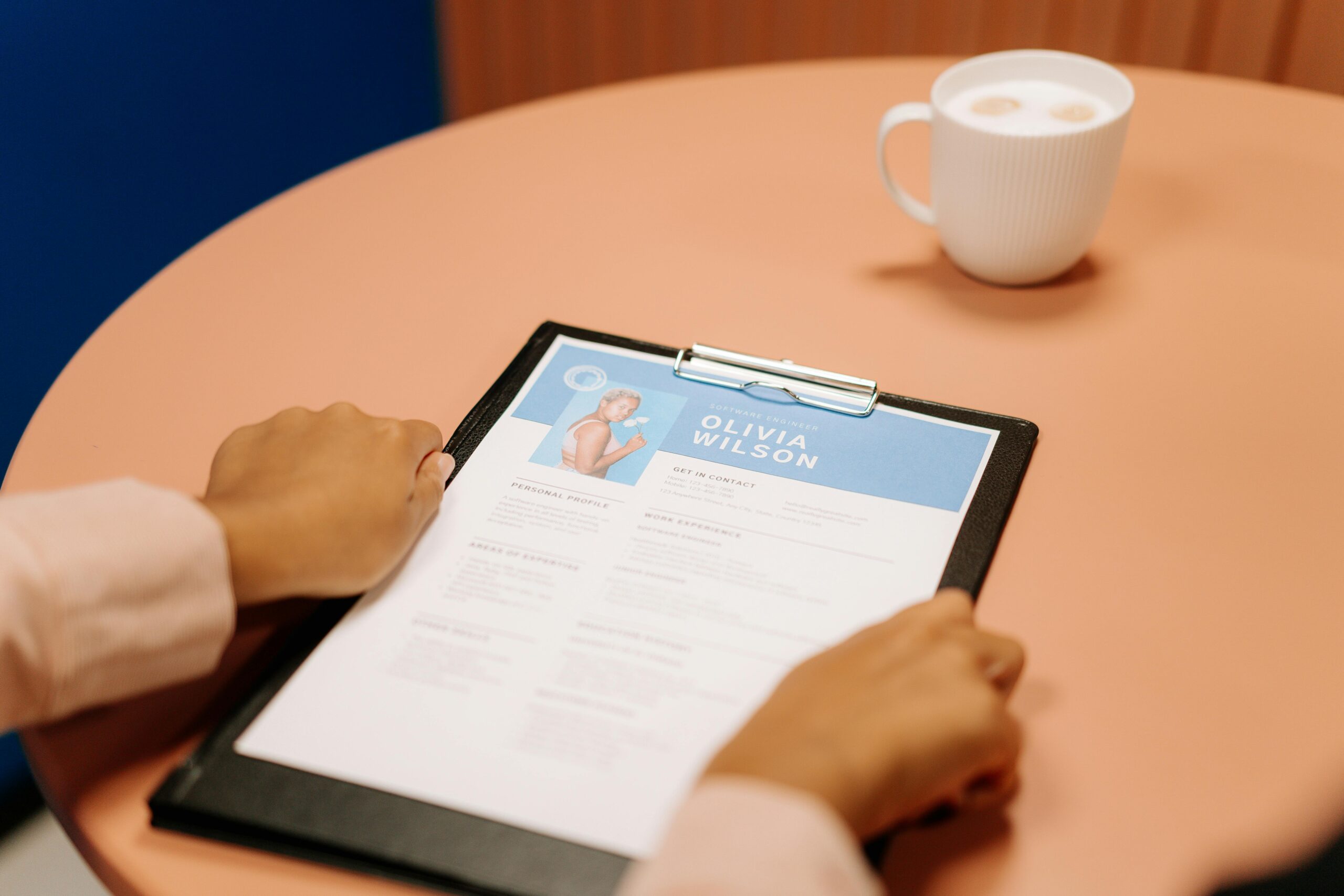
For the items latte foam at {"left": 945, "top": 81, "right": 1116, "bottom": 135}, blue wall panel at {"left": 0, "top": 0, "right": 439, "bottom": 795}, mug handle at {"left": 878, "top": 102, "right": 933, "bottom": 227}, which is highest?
latte foam at {"left": 945, "top": 81, "right": 1116, "bottom": 135}

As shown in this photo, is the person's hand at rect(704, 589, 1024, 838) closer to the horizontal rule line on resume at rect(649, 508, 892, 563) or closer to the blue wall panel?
Result: the horizontal rule line on resume at rect(649, 508, 892, 563)

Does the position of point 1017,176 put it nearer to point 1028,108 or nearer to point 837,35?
point 1028,108

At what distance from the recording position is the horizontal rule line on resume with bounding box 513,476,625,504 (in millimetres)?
575

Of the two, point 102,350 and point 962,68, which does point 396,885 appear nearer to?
point 102,350

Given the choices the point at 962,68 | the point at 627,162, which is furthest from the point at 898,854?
the point at 627,162

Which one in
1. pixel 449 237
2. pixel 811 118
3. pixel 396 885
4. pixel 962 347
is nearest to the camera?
pixel 396 885

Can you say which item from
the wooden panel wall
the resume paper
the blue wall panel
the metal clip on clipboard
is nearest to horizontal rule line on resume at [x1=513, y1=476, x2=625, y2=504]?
the resume paper

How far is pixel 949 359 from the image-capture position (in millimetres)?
686

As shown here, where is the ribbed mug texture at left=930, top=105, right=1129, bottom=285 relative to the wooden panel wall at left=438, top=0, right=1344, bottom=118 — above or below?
above

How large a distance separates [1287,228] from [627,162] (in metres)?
0.49

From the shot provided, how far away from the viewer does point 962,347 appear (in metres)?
0.69

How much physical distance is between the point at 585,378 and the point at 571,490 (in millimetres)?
102

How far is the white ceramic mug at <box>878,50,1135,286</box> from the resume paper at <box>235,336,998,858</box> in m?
0.16

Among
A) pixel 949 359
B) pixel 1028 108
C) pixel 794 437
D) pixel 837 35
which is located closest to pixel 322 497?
pixel 794 437
